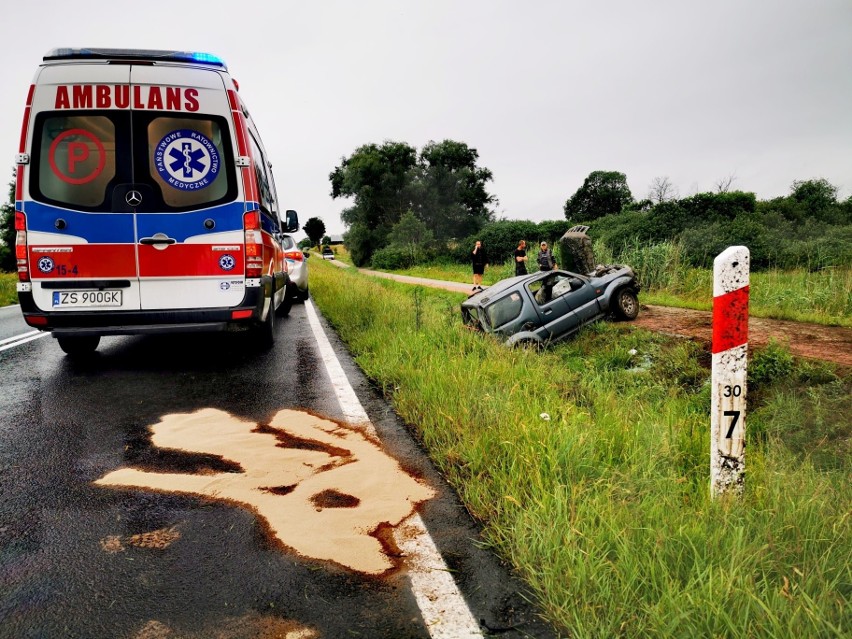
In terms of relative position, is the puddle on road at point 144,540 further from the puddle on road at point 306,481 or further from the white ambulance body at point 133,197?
the white ambulance body at point 133,197

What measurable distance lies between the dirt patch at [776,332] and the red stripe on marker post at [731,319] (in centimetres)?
Answer: 446

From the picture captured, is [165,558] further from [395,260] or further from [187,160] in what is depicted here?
[395,260]

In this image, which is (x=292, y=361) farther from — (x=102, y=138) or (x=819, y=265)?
(x=819, y=265)

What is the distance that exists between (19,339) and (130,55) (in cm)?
492

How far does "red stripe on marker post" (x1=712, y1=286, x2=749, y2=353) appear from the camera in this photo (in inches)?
104

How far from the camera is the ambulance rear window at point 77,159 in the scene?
549cm

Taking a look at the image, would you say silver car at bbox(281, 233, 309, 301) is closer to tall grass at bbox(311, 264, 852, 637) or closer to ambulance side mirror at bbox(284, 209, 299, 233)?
ambulance side mirror at bbox(284, 209, 299, 233)

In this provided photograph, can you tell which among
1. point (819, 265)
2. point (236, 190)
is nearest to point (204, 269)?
point (236, 190)

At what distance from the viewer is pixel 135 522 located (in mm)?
2818

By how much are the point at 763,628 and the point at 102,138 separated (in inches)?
245

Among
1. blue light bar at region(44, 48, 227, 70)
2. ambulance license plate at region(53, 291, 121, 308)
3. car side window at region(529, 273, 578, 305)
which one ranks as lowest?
car side window at region(529, 273, 578, 305)

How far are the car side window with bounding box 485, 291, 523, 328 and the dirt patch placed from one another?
7.38ft

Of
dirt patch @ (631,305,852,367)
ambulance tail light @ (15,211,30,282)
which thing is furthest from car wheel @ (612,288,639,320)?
ambulance tail light @ (15,211,30,282)

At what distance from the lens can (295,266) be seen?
1405 centimetres
